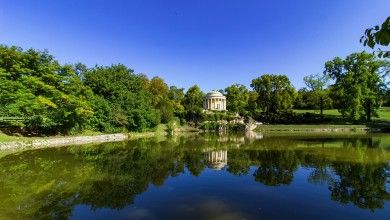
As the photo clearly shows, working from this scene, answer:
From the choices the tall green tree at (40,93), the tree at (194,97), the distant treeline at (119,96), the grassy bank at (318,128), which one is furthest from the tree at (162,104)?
the tall green tree at (40,93)

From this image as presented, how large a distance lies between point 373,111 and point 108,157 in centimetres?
5310

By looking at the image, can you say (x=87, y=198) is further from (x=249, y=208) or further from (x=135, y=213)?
(x=249, y=208)

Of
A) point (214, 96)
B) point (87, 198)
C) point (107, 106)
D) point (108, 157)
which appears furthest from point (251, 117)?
point (87, 198)

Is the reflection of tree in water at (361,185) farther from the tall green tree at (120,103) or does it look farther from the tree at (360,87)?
the tree at (360,87)

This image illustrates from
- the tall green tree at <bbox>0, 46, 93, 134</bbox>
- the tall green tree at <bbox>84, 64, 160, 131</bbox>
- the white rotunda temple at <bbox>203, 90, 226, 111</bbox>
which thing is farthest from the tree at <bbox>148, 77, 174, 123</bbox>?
the tall green tree at <bbox>0, 46, 93, 134</bbox>

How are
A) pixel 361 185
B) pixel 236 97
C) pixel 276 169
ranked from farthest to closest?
1. pixel 236 97
2. pixel 276 169
3. pixel 361 185

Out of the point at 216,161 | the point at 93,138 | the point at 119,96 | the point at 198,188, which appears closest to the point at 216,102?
the point at 119,96

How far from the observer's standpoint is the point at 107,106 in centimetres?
4178

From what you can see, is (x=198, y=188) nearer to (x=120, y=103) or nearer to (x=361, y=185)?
(x=361, y=185)

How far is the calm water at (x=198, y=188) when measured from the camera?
859cm

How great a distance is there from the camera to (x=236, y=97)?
81.8 meters

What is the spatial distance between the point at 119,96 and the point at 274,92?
40905 mm

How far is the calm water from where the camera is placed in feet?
28.2

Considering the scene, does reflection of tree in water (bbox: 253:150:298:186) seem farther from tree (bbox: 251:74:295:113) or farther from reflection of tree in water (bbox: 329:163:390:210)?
tree (bbox: 251:74:295:113)
